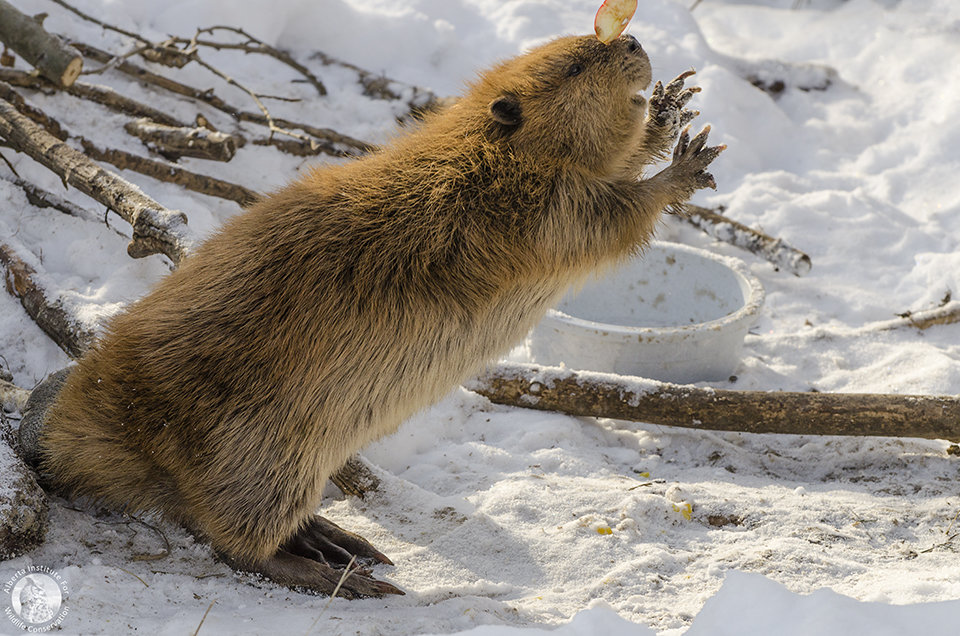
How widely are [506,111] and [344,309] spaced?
2.87 ft

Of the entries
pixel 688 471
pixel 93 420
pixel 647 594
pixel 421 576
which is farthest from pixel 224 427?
pixel 688 471

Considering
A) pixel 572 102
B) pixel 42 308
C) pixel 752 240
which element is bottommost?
pixel 42 308

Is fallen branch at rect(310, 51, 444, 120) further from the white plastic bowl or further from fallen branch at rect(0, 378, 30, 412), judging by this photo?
fallen branch at rect(0, 378, 30, 412)

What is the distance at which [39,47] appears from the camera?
4699 mm

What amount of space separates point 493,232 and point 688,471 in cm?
161

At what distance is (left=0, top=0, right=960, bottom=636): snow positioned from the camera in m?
2.73

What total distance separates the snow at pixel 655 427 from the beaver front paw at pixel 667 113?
1330mm

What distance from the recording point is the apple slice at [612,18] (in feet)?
9.73

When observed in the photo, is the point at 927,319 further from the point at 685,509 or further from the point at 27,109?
the point at 27,109

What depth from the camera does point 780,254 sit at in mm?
5371

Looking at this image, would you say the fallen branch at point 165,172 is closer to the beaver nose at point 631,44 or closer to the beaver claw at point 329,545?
the beaver claw at point 329,545

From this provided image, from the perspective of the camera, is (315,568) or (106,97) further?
(106,97)

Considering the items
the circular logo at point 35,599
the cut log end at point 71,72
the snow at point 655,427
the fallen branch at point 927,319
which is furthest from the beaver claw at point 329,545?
the fallen branch at point 927,319

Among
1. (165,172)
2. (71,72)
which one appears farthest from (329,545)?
(71,72)
